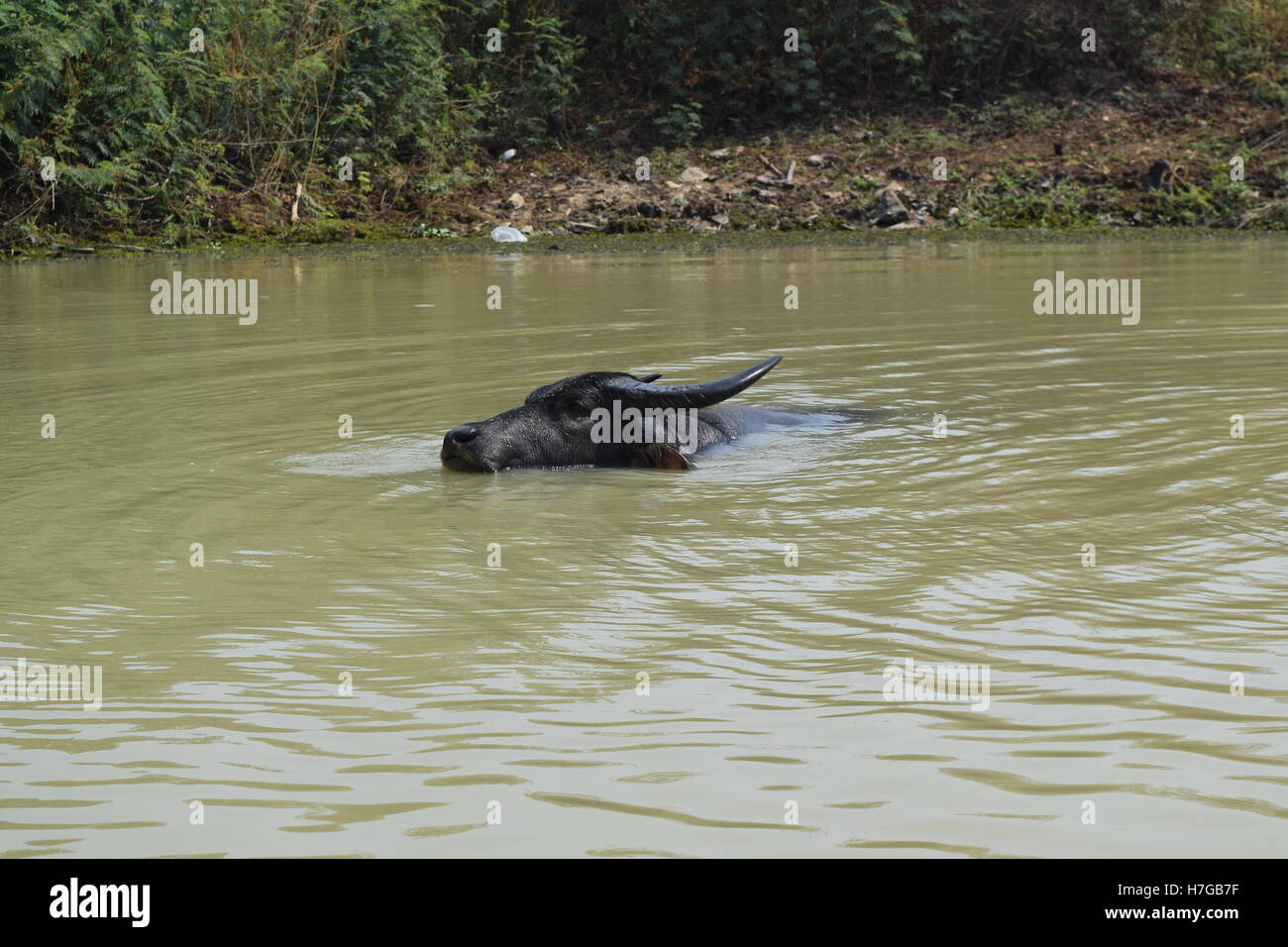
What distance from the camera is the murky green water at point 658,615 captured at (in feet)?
10.3

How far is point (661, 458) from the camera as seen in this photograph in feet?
23.4

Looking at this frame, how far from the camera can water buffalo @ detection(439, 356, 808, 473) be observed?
279 inches

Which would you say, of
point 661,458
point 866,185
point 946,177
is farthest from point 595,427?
point 946,177

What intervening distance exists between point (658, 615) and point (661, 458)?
2618 millimetres

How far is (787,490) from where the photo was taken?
21.2ft

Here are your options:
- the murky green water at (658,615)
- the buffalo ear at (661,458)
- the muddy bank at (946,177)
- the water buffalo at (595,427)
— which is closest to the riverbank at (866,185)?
the muddy bank at (946,177)

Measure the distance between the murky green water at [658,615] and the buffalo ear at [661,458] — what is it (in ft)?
0.62

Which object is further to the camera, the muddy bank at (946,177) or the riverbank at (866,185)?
the muddy bank at (946,177)

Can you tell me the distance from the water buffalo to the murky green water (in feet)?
0.66

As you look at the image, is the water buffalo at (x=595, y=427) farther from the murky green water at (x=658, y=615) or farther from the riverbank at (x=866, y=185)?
the riverbank at (x=866, y=185)

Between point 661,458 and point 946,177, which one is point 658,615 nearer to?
point 661,458

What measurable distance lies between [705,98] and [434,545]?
66.4 ft
